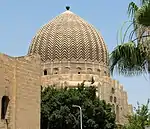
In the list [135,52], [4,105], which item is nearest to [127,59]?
[135,52]

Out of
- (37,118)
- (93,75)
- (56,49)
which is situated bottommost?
(37,118)

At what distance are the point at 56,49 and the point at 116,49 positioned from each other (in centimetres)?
4130

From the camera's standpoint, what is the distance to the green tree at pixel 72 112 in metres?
34.5

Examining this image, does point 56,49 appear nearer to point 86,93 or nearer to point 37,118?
point 86,93

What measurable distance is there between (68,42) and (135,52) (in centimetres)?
4162

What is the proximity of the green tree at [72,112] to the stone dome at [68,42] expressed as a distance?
13870mm

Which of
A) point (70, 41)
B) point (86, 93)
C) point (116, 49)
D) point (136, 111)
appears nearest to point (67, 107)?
point (86, 93)

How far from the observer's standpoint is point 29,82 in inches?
956

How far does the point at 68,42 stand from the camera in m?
50.3

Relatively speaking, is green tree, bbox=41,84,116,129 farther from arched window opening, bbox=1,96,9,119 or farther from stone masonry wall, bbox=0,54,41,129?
arched window opening, bbox=1,96,9,119

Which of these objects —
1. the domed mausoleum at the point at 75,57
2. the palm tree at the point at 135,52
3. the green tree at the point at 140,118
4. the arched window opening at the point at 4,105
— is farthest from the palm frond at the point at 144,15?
the domed mausoleum at the point at 75,57

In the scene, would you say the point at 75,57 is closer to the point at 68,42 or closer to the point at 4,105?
the point at 68,42

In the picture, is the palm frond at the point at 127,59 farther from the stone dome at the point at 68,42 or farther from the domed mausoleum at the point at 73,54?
the stone dome at the point at 68,42

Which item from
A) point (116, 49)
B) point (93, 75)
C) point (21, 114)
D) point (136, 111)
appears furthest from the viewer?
point (93, 75)
